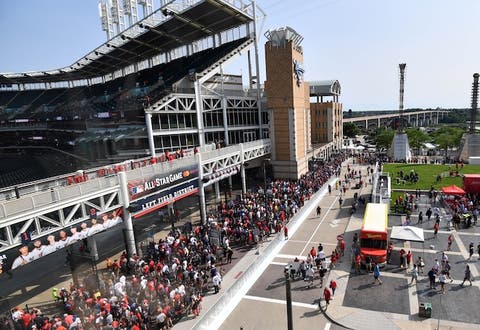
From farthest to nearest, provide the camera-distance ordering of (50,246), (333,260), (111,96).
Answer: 1. (111,96)
2. (333,260)
3. (50,246)

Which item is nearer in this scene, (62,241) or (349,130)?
(62,241)

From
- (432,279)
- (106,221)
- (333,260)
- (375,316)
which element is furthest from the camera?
(333,260)

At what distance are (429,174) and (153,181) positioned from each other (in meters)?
35.0

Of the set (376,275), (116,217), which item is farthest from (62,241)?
(376,275)

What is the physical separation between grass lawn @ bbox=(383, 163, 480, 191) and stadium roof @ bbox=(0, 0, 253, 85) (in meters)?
27.3

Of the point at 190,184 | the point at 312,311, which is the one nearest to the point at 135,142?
the point at 190,184

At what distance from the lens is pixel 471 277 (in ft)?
49.7

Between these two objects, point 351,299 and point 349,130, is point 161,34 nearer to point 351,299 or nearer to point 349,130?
point 351,299

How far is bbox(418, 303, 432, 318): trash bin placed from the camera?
12281mm

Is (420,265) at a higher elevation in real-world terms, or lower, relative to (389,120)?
lower

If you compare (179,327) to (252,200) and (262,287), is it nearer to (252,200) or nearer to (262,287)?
(262,287)

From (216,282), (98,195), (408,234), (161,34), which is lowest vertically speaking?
(216,282)

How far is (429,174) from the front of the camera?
3781 cm

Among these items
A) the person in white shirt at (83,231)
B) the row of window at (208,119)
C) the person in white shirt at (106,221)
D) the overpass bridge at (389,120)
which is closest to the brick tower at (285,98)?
the row of window at (208,119)
